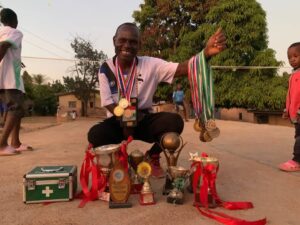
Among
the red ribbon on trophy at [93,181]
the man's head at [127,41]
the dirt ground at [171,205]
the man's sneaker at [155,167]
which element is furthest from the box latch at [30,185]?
the man's head at [127,41]

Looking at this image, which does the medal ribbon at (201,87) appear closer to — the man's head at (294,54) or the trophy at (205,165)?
the trophy at (205,165)

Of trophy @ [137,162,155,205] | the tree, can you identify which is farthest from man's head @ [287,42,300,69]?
the tree

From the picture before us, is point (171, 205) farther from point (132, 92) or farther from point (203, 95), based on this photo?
point (132, 92)

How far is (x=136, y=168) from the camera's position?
7.23ft

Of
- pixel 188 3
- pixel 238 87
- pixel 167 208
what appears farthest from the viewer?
pixel 188 3

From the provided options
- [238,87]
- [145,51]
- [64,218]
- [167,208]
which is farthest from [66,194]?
[145,51]

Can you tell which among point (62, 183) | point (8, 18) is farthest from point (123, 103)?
point (8, 18)

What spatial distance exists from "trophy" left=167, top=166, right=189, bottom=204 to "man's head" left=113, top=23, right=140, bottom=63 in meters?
0.91

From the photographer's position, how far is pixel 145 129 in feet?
8.47

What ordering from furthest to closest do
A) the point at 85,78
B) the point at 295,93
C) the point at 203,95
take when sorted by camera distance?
the point at 85,78 < the point at 295,93 < the point at 203,95

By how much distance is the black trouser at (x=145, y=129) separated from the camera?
97.0 inches

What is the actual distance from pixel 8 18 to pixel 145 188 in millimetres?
2966

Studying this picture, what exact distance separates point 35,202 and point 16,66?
2.39m

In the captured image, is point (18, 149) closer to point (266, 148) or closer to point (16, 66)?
point (16, 66)
